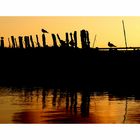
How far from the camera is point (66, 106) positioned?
291 inches

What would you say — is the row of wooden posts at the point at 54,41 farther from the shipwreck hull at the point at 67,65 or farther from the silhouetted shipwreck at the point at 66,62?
the shipwreck hull at the point at 67,65

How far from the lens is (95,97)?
8.05 metres

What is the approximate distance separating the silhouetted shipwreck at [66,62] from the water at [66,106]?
205 millimetres

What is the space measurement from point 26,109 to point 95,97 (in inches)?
51.1

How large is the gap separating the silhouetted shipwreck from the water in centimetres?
21

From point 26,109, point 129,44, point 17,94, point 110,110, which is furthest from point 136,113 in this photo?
point 17,94

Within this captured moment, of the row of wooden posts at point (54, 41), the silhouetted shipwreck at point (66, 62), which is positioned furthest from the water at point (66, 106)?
the row of wooden posts at point (54, 41)

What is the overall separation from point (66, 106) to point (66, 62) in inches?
25.8

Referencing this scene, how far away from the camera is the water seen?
6547mm

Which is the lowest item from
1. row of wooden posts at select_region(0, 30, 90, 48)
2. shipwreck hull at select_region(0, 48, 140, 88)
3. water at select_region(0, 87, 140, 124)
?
water at select_region(0, 87, 140, 124)

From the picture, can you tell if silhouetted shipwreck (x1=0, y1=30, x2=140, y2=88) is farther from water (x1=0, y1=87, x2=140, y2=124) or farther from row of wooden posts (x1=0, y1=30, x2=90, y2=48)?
water (x1=0, y1=87, x2=140, y2=124)

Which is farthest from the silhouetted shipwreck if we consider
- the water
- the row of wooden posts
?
the water

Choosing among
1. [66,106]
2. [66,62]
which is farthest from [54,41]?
[66,106]

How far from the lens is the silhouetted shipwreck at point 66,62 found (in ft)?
23.4
